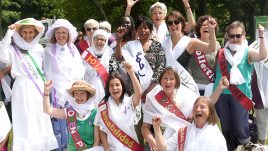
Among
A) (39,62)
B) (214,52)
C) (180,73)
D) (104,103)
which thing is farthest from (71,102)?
(214,52)

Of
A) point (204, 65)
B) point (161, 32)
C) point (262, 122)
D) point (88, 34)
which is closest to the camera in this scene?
point (204, 65)

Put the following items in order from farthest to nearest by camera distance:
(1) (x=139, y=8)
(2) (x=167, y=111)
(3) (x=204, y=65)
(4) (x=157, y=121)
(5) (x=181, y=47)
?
(1) (x=139, y=8), (3) (x=204, y=65), (5) (x=181, y=47), (2) (x=167, y=111), (4) (x=157, y=121)

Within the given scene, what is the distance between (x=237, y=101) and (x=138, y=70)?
1247 millimetres

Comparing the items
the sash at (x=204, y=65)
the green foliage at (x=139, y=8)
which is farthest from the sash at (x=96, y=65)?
the green foliage at (x=139, y=8)

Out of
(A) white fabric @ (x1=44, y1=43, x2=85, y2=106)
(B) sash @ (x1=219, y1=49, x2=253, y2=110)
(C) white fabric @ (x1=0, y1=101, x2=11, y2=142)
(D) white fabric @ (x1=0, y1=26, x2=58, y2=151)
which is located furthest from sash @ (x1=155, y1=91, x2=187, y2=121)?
(C) white fabric @ (x1=0, y1=101, x2=11, y2=142)

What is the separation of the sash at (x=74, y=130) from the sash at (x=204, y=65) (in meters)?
1.64

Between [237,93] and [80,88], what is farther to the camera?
[237,93]

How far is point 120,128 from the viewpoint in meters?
5.17

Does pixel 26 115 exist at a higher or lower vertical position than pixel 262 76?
lower

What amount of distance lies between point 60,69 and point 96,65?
0.46 m

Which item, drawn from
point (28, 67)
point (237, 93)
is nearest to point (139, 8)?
point (28, 67)

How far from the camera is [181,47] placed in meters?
5.39

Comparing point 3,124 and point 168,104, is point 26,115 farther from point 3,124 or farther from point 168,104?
point 168,104

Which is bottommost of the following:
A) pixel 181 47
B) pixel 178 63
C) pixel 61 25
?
pixel 178 63
